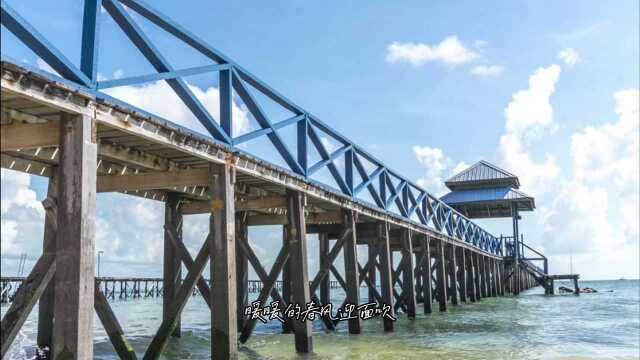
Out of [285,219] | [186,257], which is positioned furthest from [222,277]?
[285,219]

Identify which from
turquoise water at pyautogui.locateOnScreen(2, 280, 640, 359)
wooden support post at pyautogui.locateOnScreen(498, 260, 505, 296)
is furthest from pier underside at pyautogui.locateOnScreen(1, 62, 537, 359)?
wooden support post at pyautogui.locateOnScreen(498, 260, 505, 296)

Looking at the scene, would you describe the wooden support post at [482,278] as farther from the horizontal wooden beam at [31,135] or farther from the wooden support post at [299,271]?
the horizontal wooden beam at [31,135]

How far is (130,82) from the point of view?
918 cm

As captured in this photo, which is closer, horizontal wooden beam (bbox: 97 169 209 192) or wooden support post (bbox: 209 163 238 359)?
wooden support post (bbox: 209 163 238 359)

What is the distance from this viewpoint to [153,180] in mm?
12148

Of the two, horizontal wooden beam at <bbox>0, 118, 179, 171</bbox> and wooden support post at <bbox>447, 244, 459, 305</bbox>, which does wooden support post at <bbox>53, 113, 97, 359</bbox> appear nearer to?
horizontal wooden beam at <bbox>0, 118, 179, 171</bbox>

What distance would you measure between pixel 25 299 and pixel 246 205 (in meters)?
8.86

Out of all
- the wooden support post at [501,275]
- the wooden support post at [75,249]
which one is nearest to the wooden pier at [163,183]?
the wooden support post at [75,249]

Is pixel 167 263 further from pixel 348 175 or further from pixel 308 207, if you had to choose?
pixel 348 175

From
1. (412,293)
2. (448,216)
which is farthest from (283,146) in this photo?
(448,216)

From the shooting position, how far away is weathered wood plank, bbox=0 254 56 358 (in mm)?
7191

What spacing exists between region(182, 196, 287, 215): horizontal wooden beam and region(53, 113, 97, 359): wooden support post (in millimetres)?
7525

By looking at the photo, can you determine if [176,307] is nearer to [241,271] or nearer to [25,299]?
[25,299]

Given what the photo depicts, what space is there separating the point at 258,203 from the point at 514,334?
10499 mm
